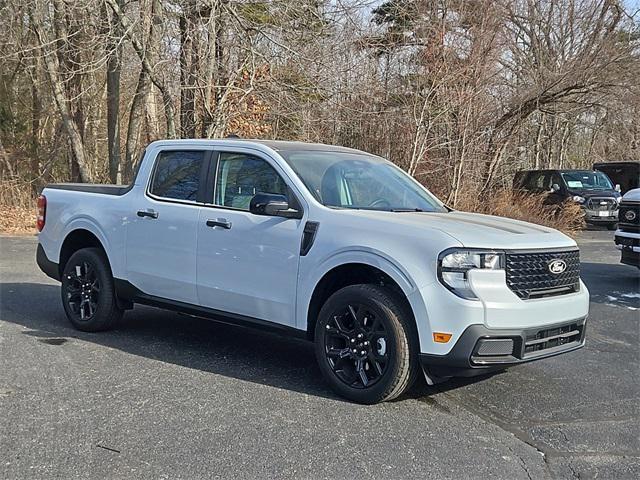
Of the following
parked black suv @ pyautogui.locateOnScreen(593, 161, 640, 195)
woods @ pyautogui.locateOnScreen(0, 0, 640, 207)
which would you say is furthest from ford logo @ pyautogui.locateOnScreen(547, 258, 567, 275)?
parked black suv @ pyautogui.locateOnScreen(593, 161, 640, 195)

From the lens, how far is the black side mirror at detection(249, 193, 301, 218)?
5008mm

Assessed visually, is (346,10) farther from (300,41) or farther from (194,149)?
(194,149)

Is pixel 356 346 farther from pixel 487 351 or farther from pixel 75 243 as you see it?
pixel 75 243

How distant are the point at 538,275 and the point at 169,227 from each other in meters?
3.08

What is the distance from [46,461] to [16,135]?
→ 21.9m

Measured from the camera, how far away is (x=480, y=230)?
182 inches

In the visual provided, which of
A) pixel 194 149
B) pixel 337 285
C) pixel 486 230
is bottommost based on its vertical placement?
pixel 337 285

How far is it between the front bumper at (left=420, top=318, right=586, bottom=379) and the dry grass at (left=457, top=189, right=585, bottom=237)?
12926mm

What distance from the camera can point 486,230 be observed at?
466 centimetres

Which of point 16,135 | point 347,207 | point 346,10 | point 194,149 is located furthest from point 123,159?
point 347,207

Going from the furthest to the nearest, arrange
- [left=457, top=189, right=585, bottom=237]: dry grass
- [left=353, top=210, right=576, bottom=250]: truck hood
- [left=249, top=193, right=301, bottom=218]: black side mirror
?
[left=457, top=189, right=585, bottom=237]: dry grass < [left=249, top=193, right=301, bottom=218]: black side mirror < [left=353, top=210, right=576, bottom=250]: truck hood

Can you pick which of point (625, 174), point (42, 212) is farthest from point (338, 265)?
point (625, 174)

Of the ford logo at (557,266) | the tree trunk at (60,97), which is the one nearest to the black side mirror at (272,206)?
the ford logo at (557,266)

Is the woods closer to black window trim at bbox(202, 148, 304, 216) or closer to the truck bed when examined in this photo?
the truck bed
